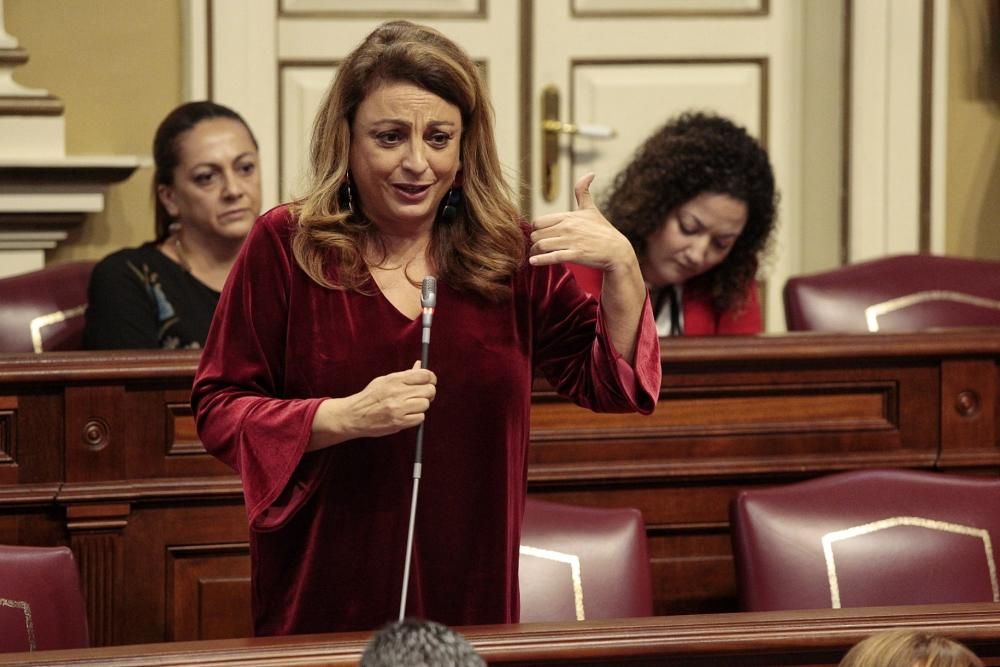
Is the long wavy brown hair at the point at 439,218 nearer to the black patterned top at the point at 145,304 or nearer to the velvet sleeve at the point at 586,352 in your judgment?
the velvet sleeve at the point at 586,352

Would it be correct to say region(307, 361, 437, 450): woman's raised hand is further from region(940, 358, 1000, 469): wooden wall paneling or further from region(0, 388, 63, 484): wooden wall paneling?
region(940, 358, 1000, 469): wooden wall paneling

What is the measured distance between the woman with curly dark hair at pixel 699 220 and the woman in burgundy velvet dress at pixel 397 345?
1225 mm

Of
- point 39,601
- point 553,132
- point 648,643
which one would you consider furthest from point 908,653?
point 553,132

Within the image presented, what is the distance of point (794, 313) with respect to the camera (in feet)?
10.9

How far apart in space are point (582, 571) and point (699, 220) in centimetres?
115

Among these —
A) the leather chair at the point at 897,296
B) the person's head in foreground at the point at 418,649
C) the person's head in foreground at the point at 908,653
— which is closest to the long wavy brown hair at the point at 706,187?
the leather chair at the point at 897,296

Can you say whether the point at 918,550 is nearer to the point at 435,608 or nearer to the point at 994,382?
the point at 994,382

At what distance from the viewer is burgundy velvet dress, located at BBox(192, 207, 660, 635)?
6.11ft

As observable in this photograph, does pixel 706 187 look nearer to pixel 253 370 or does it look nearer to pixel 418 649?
pixel 253 370

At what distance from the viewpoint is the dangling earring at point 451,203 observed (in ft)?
6.37

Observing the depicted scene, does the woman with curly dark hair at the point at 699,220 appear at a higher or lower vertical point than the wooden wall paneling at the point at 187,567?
higher

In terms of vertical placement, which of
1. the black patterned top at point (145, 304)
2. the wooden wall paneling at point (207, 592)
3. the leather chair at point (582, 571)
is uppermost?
the black patterned top at point (145, 304)

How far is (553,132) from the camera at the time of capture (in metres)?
4.77

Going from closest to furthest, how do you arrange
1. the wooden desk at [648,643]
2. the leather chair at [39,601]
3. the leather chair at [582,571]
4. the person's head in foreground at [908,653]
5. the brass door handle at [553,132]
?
1. the person's head in foreground at [908,653]
2. the wooden desk at [648,643]
3. the leather chair at [39,601]
4. the leather chair at [582,571]
5. the brass door handle at [553,132]
